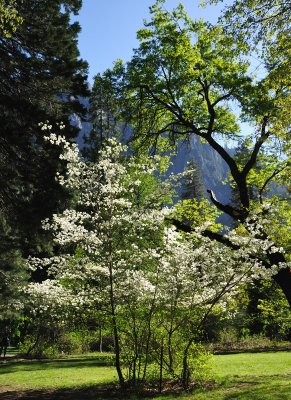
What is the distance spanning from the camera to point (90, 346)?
80.0 ft

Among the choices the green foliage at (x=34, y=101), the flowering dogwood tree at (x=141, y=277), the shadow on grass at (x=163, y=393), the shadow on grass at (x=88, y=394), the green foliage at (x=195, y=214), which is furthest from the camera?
the green foliage at (x=195, y=214)

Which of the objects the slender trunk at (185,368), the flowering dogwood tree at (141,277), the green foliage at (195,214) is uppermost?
the green foliage at (195,214)

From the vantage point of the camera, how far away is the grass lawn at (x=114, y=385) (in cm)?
818

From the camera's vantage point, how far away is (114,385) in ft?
33.1

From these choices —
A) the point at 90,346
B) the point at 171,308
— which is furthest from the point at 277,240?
the point at 90,346

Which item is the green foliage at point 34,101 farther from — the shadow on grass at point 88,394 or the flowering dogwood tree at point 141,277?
the shadow on grass at point 88,394

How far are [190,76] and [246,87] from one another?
1883mm

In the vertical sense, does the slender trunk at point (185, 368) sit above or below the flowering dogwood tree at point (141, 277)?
below

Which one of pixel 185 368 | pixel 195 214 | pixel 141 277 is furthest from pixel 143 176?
pixel 195 214

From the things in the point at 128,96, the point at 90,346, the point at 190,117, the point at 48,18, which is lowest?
the point at 90,346

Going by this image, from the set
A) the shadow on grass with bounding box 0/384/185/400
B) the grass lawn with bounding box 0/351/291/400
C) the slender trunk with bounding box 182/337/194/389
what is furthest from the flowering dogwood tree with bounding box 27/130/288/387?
the grass lawn with bounding box 0/351/291/400

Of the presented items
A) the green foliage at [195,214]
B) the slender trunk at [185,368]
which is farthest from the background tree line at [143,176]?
the green foliage at [195,214]

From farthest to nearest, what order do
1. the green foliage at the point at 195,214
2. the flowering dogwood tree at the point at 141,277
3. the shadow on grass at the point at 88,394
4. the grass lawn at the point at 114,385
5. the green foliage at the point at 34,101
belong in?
the green foliage at the point at 195,214, the green foliage at the point at 34,101, the flowering dogwood tree at the point at 141,277, the shadow on grass at the point at 88,394, the grass lawn at the point at 114,385

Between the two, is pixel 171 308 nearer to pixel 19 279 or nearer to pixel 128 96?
pixel 128 96
